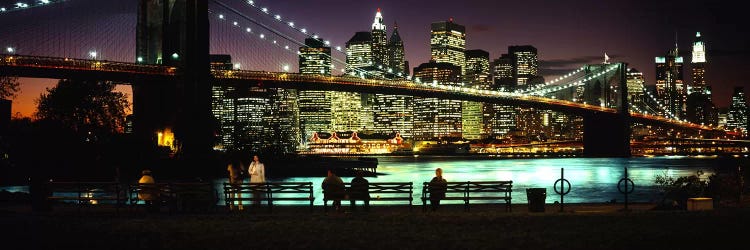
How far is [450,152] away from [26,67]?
Result: 118164 millimetres

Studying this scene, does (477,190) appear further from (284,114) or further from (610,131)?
(284,114)

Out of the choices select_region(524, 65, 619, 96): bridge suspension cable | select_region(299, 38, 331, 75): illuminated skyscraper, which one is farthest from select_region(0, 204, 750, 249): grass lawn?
select_region(524, 65, 619, 96): bridge suspension cable

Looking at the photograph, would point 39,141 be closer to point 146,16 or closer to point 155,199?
point 146,16

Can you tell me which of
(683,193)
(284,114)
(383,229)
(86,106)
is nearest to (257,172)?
(383,229)

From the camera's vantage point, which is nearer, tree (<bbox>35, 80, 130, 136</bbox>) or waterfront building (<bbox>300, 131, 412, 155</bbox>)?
tree (<bbox>35, 80, 130, 136</bbox>)

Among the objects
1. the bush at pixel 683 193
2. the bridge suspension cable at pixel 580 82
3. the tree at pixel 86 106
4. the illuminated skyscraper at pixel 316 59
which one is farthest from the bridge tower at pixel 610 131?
the bush at pixel 683 193

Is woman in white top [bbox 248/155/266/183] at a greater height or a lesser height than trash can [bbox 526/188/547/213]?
greater

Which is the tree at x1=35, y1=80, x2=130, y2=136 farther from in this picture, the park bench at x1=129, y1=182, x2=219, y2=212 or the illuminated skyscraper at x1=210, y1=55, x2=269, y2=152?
the park bench at x1=129, y1=182, x2=219, y2=212

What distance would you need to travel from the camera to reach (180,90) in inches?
1956

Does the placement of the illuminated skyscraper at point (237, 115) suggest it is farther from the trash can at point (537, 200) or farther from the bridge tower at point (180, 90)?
the trash can at point (537, 200)

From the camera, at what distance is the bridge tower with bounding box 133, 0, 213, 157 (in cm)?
4838

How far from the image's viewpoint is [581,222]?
609 inches

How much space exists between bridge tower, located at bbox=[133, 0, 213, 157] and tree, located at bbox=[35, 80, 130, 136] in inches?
135

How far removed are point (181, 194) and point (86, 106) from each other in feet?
131
